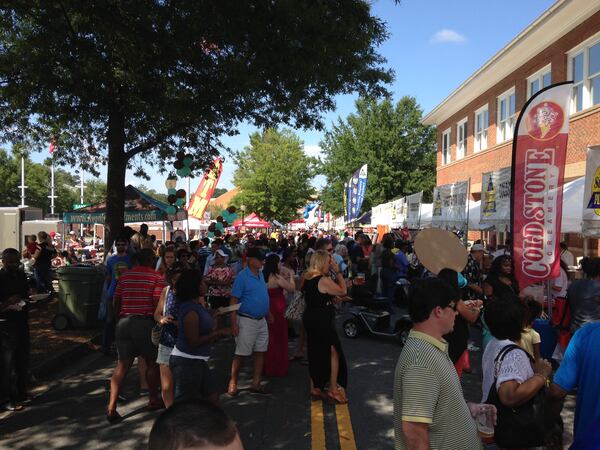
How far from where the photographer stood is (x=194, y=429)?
1.21m

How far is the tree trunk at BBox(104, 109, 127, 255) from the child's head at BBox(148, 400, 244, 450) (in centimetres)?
1052

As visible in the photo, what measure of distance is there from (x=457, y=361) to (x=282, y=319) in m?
2.51

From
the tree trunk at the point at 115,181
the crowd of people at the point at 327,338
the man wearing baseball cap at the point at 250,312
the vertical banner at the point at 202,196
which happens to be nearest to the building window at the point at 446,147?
the vertical banner at the point at 202,196

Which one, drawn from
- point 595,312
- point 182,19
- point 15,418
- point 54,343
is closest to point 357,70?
point 182,19

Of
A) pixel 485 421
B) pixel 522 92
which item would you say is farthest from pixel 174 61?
pixel 522 92

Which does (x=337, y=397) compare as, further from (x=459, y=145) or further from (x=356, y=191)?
(x=459, y=145)

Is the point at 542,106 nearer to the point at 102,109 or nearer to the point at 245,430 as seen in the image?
the point at 245,430

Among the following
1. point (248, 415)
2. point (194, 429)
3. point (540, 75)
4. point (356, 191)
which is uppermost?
point (540, 75)

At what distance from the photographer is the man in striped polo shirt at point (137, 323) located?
5098 mm

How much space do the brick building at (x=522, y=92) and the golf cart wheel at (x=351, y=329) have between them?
10.4 meters

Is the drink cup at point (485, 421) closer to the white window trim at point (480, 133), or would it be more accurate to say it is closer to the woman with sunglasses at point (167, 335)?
the woman with sunglasses at point (167, 335)

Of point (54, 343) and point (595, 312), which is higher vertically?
point (595, 312)

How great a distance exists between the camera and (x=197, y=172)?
15.5 m

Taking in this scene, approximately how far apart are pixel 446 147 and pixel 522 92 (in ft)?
34.3
